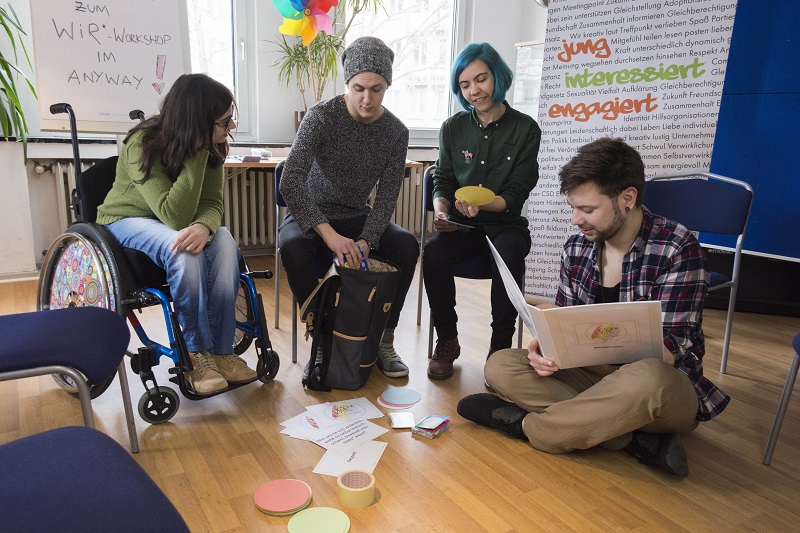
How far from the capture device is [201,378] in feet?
5.77

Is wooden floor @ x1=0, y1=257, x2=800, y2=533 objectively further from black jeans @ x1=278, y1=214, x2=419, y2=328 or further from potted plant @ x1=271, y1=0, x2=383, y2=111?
potted plant @ x1=271, y1=0, x2=383, y2=111

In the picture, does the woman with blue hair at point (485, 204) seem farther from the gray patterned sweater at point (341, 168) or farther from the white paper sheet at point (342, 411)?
the white paper sheet at point (342, 411)

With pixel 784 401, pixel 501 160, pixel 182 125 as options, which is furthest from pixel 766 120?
pixel 182 125

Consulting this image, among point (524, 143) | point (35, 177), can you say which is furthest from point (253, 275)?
point (35, 177)

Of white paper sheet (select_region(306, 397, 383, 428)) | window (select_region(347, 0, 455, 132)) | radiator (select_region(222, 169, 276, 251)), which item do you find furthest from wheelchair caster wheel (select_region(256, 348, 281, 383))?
window (select_region(347, 0, 455, 132))

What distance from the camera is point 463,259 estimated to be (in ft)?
7.37

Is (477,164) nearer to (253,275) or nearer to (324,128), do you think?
(324,128)

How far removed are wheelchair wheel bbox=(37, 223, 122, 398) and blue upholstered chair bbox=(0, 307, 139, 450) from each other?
357 mm

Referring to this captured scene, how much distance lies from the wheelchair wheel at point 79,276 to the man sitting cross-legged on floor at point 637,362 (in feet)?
3.88

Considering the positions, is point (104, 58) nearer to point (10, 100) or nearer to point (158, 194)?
point (10, 100)

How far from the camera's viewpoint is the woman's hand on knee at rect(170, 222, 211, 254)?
5.73ft

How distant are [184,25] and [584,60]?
241 cm

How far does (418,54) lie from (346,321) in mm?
3301

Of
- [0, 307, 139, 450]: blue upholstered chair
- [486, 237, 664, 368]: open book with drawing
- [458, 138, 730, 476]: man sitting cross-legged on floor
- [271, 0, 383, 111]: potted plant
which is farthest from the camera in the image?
[271, 0, 383, 111]: potted plant
